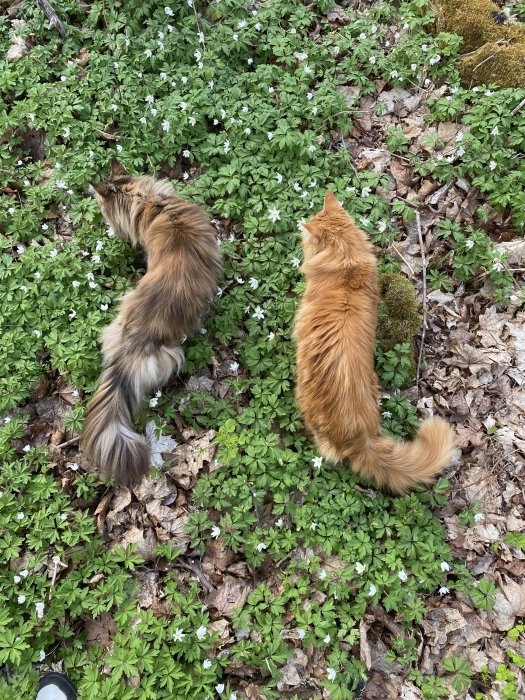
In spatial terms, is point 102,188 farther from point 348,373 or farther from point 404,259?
point 404,259

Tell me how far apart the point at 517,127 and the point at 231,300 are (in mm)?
3623

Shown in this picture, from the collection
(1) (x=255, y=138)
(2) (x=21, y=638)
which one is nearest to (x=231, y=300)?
(1) (x=255, y=138)

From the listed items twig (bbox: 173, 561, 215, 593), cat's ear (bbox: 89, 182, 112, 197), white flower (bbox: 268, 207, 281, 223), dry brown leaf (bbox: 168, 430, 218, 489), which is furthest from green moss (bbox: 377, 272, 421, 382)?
cat's ear (bbox: 89, 182, 112, 197)

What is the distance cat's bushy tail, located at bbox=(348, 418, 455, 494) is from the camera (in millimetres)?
3682

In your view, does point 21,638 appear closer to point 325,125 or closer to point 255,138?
point 255,138

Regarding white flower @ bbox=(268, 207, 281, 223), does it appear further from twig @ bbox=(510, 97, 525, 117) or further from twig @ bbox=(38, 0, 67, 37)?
twig @ bbox=(38, 0, 67, 37)

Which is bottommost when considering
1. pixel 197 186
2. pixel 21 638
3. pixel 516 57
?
pixel 21 638

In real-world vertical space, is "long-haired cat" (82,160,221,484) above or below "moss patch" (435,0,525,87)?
below

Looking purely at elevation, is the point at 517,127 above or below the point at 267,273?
above

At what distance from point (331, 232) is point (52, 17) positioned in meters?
5.03

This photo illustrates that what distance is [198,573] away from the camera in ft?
12.7

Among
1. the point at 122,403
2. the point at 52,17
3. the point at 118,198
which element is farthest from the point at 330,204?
the point at 52,17

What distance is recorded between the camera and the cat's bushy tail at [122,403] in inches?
150

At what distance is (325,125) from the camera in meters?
5.47
